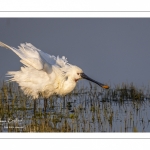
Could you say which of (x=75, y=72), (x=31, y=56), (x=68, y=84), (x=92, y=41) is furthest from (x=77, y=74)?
(x=31, y=56)

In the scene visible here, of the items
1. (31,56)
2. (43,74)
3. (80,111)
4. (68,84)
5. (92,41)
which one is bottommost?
(80,111)

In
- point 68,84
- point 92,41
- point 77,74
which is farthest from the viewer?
point 68,84

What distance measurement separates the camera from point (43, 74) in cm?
756

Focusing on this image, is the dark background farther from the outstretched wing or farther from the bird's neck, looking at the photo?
the bird's neck

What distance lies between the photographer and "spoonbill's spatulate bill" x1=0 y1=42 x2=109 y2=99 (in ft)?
23.9

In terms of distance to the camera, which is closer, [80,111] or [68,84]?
[80,111]

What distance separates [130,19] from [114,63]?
2.43 feet

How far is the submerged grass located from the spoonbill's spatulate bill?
258 mm

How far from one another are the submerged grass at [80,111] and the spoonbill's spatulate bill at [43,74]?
26 cm

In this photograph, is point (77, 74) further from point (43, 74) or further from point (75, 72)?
point (43, 74)

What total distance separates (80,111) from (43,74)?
73 cm

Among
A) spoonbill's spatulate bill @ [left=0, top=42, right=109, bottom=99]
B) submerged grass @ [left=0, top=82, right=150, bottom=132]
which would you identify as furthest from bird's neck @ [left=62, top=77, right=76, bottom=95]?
submerged grass @ [left=0, top=82, right=150, bottom=132]

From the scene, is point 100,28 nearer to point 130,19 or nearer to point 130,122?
point 130,19

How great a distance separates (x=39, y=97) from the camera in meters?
8.10
